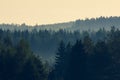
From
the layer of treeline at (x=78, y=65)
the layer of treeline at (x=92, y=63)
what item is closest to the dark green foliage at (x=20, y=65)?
the layer of treeline at (x=78, y=65)

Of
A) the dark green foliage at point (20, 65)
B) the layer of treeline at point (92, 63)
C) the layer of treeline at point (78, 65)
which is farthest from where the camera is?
the dark green foliage at point (20, 65)

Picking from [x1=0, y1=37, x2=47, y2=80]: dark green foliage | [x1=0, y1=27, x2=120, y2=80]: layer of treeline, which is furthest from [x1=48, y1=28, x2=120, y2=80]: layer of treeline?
[x1=0, y1=37, x2=47, y2=80]: dark green foliage

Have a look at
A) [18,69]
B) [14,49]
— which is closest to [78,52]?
[18,69]

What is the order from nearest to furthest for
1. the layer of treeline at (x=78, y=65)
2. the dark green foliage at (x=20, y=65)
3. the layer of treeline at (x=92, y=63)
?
1. the layer of treeline at (x=92, y=63)
2. the layer of treeline at (x=78, y=65)
3. the dark green foliage at (x=20, y=65)

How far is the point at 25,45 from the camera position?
10838 centimetres

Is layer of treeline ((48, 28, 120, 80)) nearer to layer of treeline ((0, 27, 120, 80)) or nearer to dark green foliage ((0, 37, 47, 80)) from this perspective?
layer of treeline ((0, 27, 120, 80))

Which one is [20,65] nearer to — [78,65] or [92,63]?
[78,65]

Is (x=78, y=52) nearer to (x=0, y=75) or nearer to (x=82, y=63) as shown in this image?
(x=82, y=63)

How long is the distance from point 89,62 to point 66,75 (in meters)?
3.36

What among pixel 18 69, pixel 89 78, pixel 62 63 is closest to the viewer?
pixel 89 78

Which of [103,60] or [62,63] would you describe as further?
[62,63]

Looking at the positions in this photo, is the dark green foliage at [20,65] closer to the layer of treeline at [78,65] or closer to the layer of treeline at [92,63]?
the layer of treeline at [78,65]

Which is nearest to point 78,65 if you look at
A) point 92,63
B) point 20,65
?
point 92,63

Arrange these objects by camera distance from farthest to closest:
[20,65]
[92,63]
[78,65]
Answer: [20,65], [78,65], [92,63]
